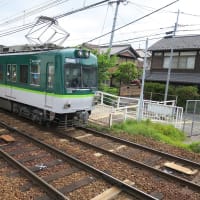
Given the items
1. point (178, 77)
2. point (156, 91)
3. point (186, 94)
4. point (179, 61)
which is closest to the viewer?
point (186, 94)

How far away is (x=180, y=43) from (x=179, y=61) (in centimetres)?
218

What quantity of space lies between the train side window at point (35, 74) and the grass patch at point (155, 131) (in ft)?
12.5

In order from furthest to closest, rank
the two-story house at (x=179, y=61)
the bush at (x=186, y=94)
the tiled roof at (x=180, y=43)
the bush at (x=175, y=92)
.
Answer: the tiled roof at (x=180, y=43)
the two-story house at (x=179, y=61)
the bush at (x=175, y=92)
the bush at (x=186, y=94)

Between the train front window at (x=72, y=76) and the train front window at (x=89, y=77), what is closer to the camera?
the train front window at (x=72, y=76)

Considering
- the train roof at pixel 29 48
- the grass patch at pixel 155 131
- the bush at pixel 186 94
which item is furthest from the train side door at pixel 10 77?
the bush at pixel 186 94

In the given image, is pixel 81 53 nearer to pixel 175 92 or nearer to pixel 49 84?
pixel 49 84

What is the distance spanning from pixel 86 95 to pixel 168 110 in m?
6.10

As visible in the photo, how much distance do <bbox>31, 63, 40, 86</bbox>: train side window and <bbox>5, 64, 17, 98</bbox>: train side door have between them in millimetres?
1639

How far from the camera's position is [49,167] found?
7016 millimetres

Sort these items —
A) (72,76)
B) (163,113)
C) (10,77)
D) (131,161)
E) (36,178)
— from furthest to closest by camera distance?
(163,113)
(10,77)
(72,76)
(131,161)
(36,178)

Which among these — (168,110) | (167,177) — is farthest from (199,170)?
(168,110)

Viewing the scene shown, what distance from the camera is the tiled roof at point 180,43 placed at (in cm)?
2709

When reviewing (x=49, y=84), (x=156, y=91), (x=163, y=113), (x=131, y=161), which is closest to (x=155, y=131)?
(x=163, y=113)

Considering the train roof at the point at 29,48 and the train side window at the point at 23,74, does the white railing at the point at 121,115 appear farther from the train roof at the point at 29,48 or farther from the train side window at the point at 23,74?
the train side window at the point at 23,74
